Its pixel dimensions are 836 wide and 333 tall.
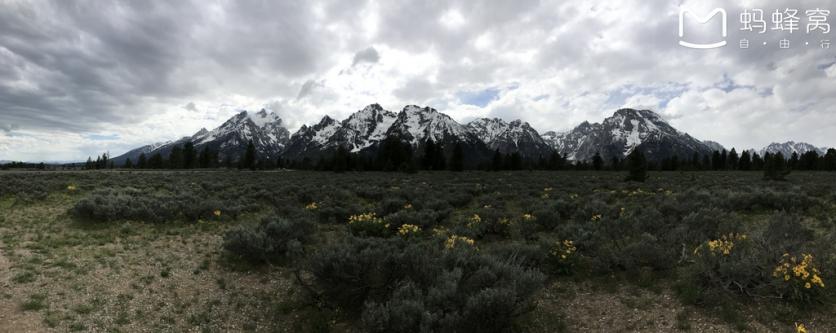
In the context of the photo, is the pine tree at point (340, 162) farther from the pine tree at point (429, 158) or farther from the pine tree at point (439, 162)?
the pine tree at point (439, 162)

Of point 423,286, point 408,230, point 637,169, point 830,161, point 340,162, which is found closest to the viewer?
point 423,286

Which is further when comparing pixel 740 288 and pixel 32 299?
pixel 32 299

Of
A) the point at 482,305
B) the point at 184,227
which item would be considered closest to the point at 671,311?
the point at 482,305

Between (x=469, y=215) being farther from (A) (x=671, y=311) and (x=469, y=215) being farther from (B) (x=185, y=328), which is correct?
(B) (x=185, y=328)

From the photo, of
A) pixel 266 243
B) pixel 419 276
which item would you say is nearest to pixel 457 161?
pixel 266 243

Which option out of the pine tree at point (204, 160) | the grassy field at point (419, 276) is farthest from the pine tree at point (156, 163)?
the grassy field at point (419, 276)

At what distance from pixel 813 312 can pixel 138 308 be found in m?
13.1

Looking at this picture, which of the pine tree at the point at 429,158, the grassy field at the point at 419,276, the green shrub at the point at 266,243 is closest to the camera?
the grassy field at the point at 419,276

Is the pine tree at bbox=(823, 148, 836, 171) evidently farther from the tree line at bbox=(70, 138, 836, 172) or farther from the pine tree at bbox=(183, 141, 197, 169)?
the pine tree at bbox=(183, 141, 197, 169)

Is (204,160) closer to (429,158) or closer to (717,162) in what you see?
(429,158)

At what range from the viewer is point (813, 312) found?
21.8ft

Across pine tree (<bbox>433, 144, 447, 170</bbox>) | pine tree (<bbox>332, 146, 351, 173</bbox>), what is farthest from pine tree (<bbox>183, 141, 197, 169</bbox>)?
pine tree (<bbox>433, 144, 447, 170</bbox>)

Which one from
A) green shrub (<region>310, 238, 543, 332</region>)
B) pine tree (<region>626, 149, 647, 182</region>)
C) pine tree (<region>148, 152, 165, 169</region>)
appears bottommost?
Result: green shrub (<region>310, 238, 543, 332</region>)

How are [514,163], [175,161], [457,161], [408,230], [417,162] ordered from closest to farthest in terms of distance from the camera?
[408,230] → [457,161] → [417,162] → [514,163] → [175,161]
